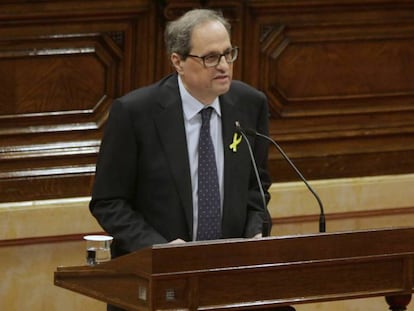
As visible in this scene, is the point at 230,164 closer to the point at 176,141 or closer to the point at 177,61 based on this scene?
the point at 176,141

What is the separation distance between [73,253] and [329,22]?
167 cm

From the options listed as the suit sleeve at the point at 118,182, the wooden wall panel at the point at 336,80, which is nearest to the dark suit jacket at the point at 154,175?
the suit sleeve at the point at 118,182

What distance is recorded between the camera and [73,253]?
230 inches

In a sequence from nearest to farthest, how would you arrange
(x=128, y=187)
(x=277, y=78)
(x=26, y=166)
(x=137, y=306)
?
(x=137, y=306)
(x=128, y=187)
(x=26, y=166)
(x=277, y=78)

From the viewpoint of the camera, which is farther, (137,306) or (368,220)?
(368,220)

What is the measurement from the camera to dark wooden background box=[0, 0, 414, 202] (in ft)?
18.7

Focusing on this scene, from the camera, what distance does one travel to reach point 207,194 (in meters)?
4.68

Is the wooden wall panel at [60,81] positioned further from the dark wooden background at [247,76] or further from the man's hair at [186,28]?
the man's hair at [186,28]

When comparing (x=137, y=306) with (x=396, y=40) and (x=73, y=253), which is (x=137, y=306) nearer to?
(x=73, y=253)

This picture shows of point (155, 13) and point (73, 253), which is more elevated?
point (155, 13)

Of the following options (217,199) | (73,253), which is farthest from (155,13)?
(217,199)

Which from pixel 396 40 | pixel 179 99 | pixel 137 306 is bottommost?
pixel 137 306

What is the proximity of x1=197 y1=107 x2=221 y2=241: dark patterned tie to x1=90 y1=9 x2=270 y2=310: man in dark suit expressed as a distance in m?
0.02

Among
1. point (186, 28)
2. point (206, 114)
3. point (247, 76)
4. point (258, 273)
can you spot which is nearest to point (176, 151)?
point (206, 114)
